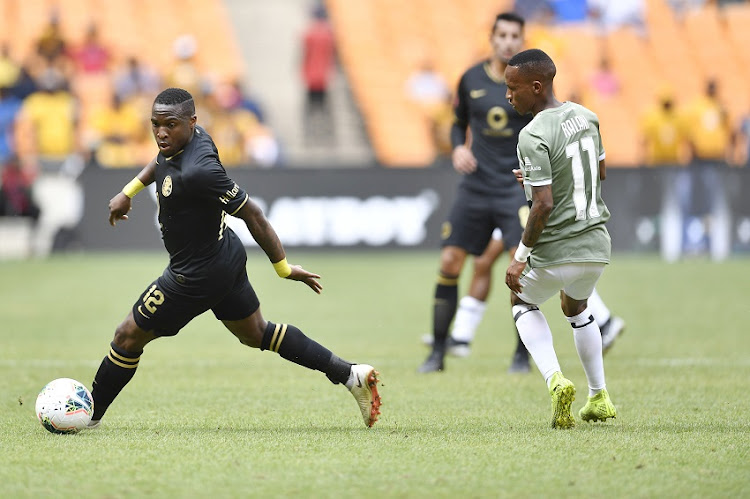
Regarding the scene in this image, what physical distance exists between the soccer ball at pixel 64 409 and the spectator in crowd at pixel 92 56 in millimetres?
16962

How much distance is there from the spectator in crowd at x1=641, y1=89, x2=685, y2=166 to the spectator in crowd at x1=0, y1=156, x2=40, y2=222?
1018 centimetres

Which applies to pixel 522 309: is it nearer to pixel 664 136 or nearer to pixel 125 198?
pixel 125 198

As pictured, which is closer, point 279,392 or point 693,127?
point 279,392

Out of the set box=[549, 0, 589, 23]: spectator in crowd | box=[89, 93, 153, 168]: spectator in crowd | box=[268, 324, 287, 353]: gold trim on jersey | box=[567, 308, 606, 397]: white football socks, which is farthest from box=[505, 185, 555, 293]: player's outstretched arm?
box=[549, 0, 589, 23]: spectator in crowd

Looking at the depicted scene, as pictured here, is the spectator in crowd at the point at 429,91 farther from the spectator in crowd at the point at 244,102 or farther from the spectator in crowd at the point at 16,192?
the spectator in crowd at the point at 16,192

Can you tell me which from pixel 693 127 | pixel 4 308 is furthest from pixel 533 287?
pixel 693 127

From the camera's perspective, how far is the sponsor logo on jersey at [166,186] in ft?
20.4

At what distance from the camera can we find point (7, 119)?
20.8 metres

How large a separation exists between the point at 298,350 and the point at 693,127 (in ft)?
51.5

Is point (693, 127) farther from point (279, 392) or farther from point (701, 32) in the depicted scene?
point (279, 392)

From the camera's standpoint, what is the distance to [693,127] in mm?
20953

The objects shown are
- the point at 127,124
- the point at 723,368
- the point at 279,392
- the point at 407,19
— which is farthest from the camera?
the point at 407,19

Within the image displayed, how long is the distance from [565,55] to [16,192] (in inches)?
464

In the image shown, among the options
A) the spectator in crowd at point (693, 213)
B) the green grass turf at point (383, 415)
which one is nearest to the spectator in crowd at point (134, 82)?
the green grass turf at point (383, 415)
